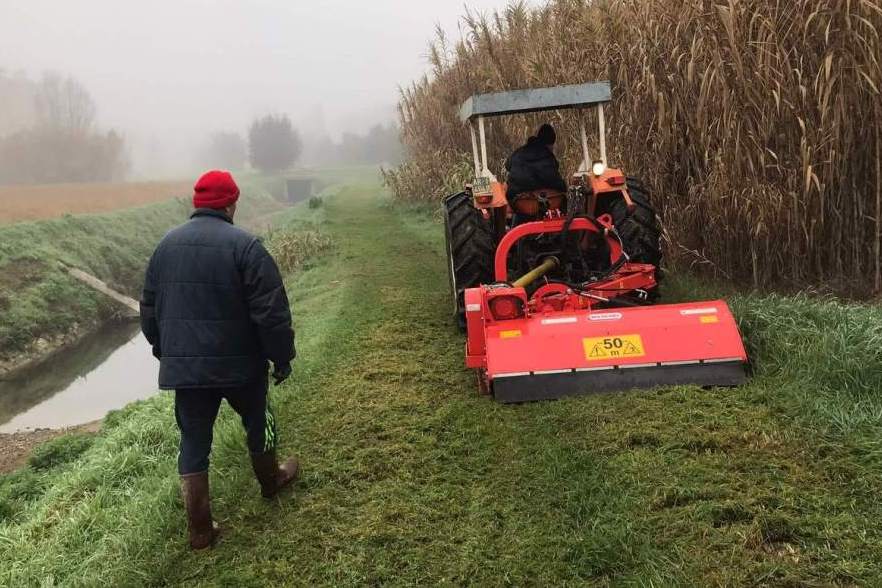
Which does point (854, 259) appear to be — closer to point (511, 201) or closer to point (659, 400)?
point (659, 400)

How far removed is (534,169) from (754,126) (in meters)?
1.55

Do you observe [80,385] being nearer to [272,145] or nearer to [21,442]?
[21,442]

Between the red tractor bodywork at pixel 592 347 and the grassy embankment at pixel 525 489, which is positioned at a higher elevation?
the red tractor bodywork at pixel 592 347

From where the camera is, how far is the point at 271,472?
3.02 metres

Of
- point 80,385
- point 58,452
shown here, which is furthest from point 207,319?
point 80,385

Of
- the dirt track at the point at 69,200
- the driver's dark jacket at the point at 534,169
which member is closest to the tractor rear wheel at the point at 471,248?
the driver's dark jacket at the point at 534,169

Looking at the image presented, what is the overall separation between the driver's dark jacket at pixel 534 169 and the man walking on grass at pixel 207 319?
2595 millimetres

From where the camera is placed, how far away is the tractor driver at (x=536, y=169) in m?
4.87

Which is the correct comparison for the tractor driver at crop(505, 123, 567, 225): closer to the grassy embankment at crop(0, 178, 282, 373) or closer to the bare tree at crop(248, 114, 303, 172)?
the grassy embankment at crop(0, 178, 282, 373)

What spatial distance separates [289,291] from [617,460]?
7172 mm

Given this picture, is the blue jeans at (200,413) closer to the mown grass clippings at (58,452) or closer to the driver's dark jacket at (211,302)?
the driver's dark jacket at (211,302)

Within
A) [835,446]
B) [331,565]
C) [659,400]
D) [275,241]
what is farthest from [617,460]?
[275,241]

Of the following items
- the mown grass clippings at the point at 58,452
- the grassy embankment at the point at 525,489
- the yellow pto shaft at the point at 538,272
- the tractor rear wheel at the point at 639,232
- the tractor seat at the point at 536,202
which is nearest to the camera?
the grassy embankment at the point at 525,489

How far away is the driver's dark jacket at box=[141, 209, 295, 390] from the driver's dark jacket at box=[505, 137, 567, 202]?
2.63 meters
